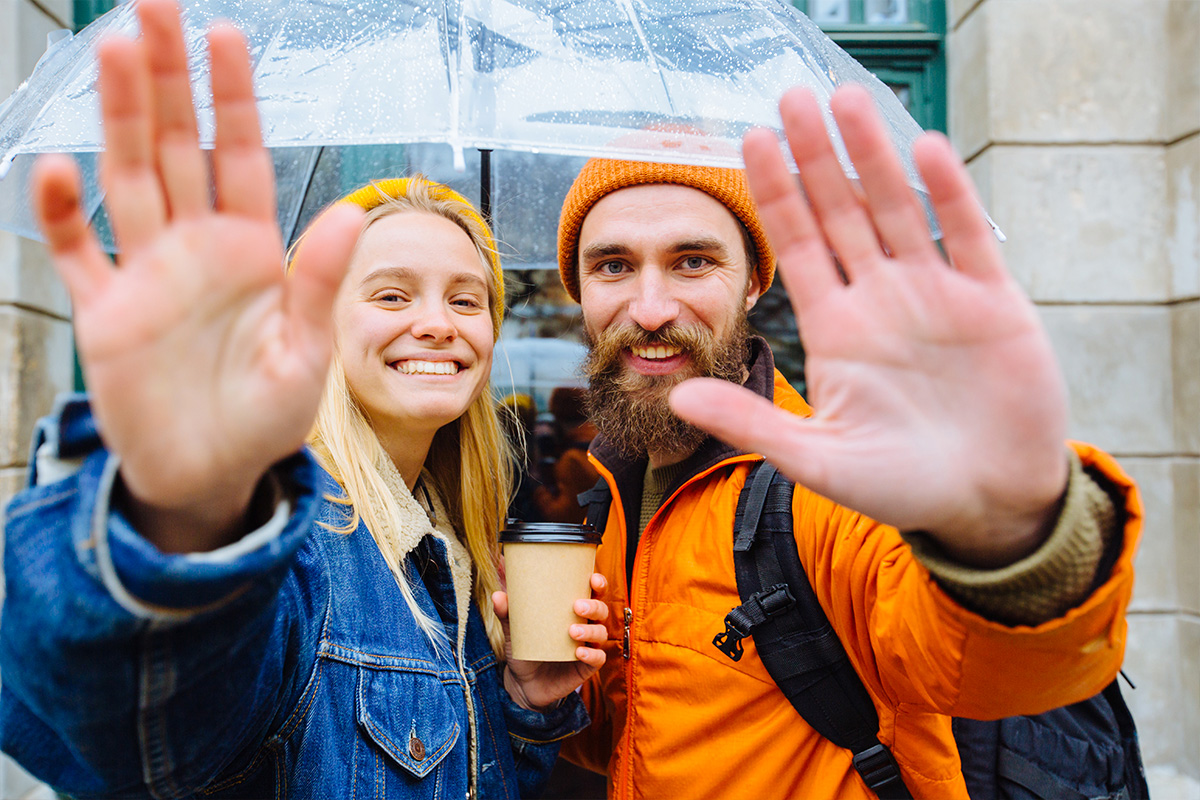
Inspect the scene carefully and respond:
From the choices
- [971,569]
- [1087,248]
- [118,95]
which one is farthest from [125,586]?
[1087,248]

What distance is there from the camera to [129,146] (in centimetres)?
85

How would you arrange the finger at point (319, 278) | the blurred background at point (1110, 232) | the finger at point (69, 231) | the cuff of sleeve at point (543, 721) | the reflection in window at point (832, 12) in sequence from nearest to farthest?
the finger at point (69, 231)
the finger at point (319, 278)
the cuff of sleeve at point (543, 721)
the blurred background at point (1110, 232)
the reflection in window at point (832, 12)

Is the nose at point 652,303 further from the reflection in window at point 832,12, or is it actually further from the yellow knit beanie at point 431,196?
the reflection in window at point 832,12

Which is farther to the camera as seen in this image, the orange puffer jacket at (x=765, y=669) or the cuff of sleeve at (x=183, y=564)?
the orange puffer jacket at (x=765, y=669)

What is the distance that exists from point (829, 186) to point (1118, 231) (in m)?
3.18

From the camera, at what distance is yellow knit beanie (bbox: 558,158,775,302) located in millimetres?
2443

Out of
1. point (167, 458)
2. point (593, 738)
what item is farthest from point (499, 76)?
point (593, 738)

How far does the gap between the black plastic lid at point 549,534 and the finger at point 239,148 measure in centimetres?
105

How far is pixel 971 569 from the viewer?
41.3 inches

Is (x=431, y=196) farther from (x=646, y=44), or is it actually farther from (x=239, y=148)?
(x=239, y=148)

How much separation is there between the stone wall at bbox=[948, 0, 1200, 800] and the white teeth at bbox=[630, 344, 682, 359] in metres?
2.00

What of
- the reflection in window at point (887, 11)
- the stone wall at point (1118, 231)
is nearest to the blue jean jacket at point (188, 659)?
the stone wall at point (1118, 231)

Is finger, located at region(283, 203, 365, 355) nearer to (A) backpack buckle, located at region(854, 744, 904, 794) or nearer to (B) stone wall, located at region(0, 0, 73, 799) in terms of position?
(A) backpack buckle, located at region(854, 744, 904, 794)

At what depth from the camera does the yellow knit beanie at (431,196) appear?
7.25 feet
